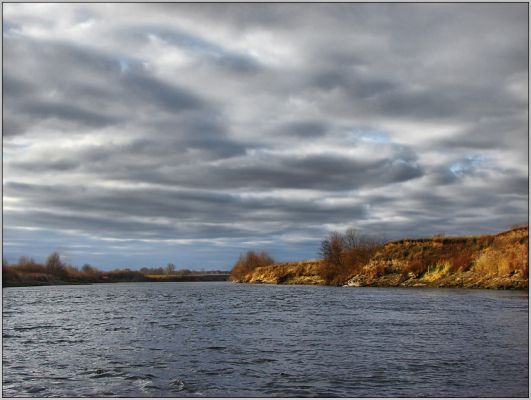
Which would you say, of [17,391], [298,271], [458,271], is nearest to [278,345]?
[17,391]

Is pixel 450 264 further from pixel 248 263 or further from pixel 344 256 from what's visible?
pixel 248 263

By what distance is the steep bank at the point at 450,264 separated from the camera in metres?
57.4

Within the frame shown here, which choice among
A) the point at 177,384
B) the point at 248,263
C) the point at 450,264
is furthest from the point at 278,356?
the point at 248,263

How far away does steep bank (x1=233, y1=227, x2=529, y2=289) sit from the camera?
57438mm

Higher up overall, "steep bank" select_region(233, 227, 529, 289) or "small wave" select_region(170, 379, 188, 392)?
"steep bank" select_region(233, 227, 529, 289)

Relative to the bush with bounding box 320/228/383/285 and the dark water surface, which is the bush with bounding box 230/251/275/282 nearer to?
the bush with bounding box 320/228/383/285

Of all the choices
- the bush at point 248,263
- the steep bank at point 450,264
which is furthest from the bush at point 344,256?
the bush at point 248,263

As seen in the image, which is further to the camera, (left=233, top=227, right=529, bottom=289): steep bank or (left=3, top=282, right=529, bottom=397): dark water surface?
(left=233, top=227, right=529, bottom=289): steep bank

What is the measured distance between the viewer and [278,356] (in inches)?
731

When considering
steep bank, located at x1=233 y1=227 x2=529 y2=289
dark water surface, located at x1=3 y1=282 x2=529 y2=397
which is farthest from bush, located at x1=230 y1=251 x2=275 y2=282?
dark water surface, located at x1=3 y1=282 x2=529 y2=397

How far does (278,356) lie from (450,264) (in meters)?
58.5

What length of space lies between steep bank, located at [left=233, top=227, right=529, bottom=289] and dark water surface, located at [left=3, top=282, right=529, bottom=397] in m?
26.8

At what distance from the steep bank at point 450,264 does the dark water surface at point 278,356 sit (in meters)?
26.8

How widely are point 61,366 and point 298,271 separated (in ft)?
348
